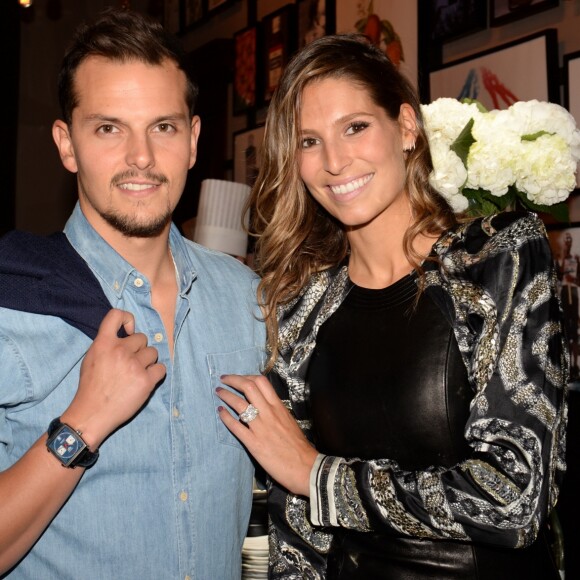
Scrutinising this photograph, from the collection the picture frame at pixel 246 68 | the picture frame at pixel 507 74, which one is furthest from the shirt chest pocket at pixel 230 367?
the picture frame at pixel 246 68

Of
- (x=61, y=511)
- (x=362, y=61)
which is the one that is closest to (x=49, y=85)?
(x=362, y=61)

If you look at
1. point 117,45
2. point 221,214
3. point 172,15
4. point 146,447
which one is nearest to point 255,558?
point 146,447

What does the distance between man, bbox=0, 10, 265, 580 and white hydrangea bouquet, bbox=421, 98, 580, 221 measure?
61cm

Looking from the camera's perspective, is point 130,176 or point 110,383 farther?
point 130,176

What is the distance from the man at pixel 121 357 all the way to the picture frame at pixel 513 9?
54.8 inches

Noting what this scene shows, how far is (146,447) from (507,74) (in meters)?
1.89

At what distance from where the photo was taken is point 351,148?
1789 millimetres

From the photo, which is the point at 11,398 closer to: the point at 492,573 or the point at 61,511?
Result: the point at 61,511

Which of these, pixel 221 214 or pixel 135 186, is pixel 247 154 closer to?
pixel 221 214

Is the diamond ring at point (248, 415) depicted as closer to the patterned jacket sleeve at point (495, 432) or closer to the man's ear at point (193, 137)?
the patterned jacket sleeve at point (495, 432)

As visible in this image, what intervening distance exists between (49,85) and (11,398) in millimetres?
4819

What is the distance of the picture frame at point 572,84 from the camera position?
243 centimetres

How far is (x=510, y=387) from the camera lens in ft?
4.90

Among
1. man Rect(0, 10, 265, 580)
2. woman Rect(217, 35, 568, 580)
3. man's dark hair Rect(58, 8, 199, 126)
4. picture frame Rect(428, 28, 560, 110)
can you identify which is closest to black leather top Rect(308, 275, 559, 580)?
woman Rect(217, 35, 568, 580)
